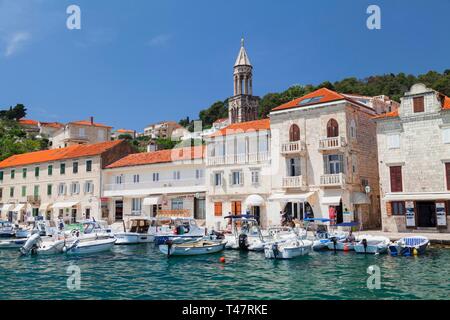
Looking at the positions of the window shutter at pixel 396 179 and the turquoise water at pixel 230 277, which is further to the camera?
the window shutter at pixel 396 179

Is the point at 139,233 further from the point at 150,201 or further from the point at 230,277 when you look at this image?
the point at 230,277

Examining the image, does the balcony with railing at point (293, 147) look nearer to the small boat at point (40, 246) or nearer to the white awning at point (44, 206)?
the small boat at point (40, 246)

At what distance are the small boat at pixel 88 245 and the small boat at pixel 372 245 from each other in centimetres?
1650

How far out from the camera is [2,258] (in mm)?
27078

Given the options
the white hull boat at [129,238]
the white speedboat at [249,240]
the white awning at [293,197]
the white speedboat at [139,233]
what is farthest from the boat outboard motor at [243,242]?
the white hull boat at [129,238]

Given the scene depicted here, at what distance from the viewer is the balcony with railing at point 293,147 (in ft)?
115

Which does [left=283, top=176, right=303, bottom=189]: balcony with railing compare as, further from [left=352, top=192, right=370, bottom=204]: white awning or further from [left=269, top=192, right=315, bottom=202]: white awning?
[left=352, top=192, right=370, bottom=204]: white awning

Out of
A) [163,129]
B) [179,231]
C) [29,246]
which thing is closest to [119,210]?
[179,231]

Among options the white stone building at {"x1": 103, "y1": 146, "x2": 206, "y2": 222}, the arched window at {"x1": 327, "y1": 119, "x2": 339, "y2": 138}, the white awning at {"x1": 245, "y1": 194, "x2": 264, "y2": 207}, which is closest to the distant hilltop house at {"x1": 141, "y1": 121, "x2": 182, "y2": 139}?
the white stone building at {"x1": 103, "y1": 146, "x2": 206, "y2": 222}

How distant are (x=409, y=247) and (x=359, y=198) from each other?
1093 centimetres

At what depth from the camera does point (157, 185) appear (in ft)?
148
